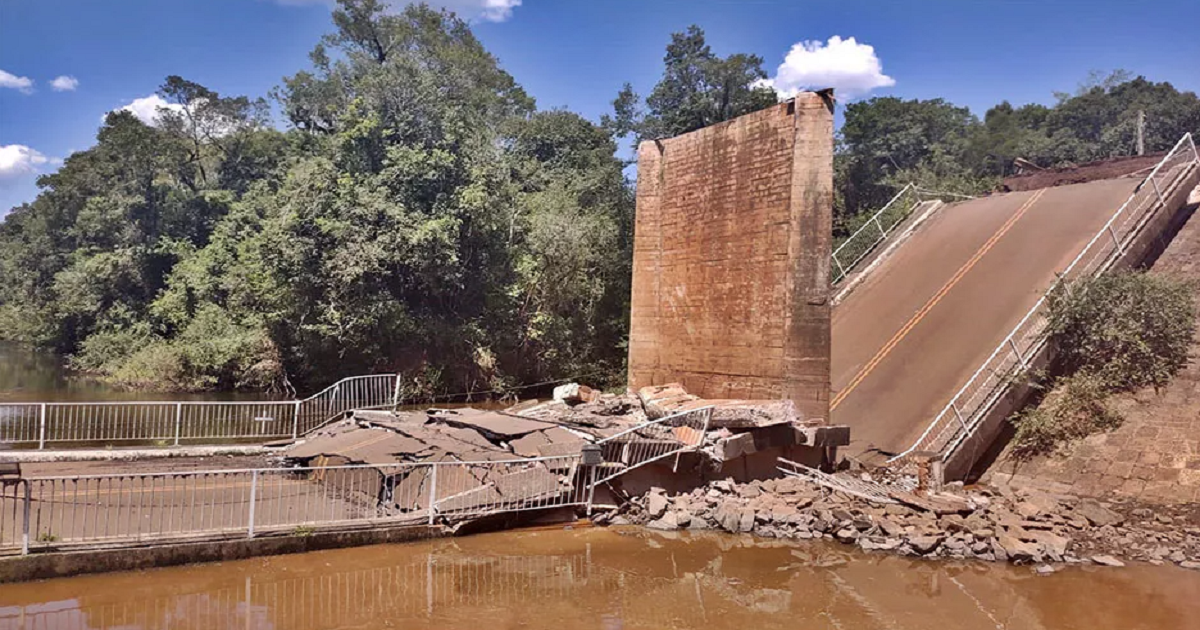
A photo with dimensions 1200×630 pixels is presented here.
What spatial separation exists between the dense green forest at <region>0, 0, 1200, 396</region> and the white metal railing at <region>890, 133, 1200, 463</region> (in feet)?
43.6

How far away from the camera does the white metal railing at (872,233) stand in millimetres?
22125

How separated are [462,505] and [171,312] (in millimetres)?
26391

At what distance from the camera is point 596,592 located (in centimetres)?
795

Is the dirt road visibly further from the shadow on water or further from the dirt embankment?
the shadow on water

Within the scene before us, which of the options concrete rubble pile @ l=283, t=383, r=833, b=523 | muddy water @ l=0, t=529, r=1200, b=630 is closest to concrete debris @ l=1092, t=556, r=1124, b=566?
muddy water @ l=0, t=529, r=1200, b=630

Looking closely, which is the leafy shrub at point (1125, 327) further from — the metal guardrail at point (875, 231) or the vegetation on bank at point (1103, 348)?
the metal guardrail at point (875, 231)

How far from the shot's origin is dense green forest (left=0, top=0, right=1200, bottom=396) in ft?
76.6

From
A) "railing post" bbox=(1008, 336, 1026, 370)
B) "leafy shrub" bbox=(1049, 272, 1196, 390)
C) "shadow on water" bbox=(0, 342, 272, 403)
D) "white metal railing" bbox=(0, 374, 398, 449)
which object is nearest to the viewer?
"leafy shrub" bbox=(1049, 272, 1196, 390)

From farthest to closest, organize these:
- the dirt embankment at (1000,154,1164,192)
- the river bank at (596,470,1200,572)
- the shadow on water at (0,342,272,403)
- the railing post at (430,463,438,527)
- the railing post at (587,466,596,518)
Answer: the dirt embankment at (1000,154,1164,192)
the shadow on water at (0,342,272,403)
the railing post at (587,466,596,518)
the river bank at (596,470,1200,572)
the railing post at (430,463,438,527)

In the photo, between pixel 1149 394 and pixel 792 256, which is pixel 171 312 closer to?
pixel 792 256

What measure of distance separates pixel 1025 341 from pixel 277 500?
43.7 feet

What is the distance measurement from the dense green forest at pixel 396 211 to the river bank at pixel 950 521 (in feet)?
47.2

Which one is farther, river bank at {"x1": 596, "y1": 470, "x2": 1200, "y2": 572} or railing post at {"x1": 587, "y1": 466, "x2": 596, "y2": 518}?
railing post at {"x1": 587, "y1": 466, "x2": 596, "y2": 518}

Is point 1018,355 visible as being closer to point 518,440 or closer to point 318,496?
point 518,440
